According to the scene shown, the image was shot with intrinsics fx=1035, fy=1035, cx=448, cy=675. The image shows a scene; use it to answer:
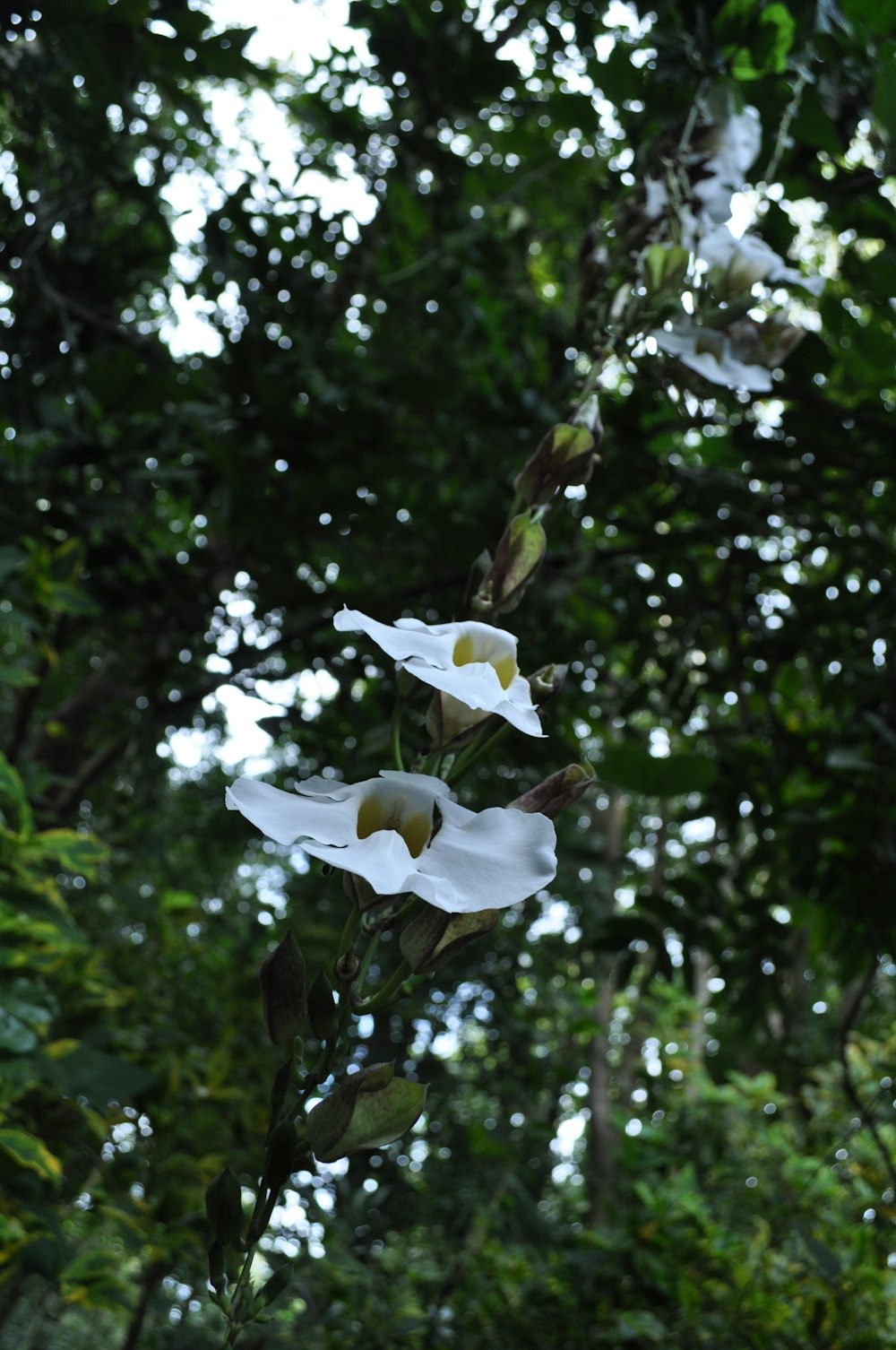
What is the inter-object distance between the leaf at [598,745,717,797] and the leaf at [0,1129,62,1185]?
25.4 inches

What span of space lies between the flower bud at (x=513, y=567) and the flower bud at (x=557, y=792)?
0.26ft

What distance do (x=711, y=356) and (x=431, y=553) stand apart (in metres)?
0.75

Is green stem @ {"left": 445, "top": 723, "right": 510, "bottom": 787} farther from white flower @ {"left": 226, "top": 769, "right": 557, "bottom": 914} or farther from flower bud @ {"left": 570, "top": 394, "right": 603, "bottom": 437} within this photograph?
flower bud @ {"left": 570, "top": 394, "right": 603, "bottom": 437}

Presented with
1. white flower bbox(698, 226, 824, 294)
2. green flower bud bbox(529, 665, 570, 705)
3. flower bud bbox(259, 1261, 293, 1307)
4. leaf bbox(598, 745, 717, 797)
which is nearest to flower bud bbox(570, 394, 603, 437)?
green flower bud bbox(529, 665, 570, 705)

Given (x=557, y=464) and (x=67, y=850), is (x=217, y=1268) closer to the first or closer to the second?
(x=557, y=464)

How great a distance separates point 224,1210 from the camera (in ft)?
1.03

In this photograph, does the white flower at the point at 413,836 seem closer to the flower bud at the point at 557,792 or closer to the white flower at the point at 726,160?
the flower bud at the point at 557,792

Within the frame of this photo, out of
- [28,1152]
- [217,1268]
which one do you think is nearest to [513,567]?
[217,1268]

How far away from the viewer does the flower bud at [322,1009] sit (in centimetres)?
33

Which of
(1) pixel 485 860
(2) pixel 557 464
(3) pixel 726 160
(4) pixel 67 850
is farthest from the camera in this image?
(4) pixel 67 850

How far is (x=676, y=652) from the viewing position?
1355 mm

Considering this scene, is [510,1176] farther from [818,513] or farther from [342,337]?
[342,337]

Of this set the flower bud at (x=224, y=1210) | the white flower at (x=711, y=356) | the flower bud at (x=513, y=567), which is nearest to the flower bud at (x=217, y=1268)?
the flower bud at (x=224, y=1210)

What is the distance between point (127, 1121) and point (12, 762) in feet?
1.76
